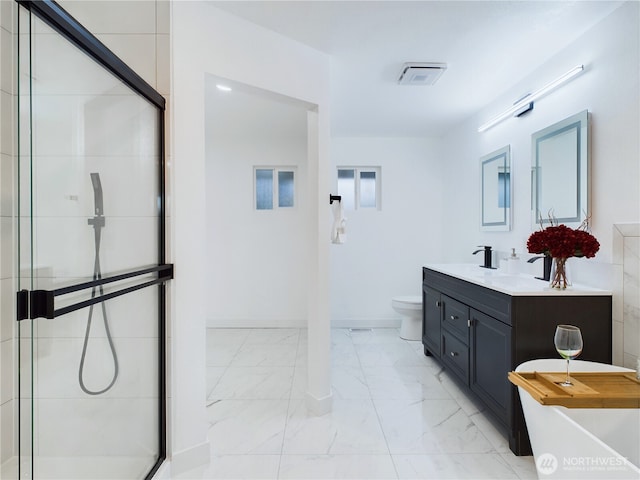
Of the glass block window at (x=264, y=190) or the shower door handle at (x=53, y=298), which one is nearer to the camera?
the shower door handle at (x=53, y=298)

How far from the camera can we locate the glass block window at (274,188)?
4.54 meters

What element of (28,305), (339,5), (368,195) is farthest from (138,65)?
(368,195)

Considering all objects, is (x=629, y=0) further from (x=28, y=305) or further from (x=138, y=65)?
(x=28, y=305)

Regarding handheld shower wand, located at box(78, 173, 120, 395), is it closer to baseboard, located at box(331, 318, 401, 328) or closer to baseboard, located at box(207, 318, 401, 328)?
baseboard, located at box(207, 318, 401, 328)

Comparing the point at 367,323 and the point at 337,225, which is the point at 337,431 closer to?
the point at 337,225

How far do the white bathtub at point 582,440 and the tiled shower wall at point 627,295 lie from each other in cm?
55

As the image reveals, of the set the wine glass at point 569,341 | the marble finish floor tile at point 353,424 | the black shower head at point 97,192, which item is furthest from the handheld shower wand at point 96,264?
the wine glass at point 569,341

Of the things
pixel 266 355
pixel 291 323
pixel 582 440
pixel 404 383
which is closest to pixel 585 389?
pixel 582 440

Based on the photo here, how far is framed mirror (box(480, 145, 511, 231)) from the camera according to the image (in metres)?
2.93

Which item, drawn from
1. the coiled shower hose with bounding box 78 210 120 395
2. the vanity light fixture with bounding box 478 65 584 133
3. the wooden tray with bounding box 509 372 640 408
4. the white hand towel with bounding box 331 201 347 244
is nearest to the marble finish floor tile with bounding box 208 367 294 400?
the white hand towel with bounding box 331 201 347 244

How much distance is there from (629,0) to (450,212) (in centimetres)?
261

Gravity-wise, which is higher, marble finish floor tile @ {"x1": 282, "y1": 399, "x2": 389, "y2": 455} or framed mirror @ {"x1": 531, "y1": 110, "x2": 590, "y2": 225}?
framed mirror @ {"x1": 531, "y1": 110, "x2": 590, "y2": 225}

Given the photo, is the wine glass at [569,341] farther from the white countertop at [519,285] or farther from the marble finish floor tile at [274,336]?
the marble finish floor tile at [274,336]

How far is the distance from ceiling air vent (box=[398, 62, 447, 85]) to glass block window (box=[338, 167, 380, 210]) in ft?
5.96
